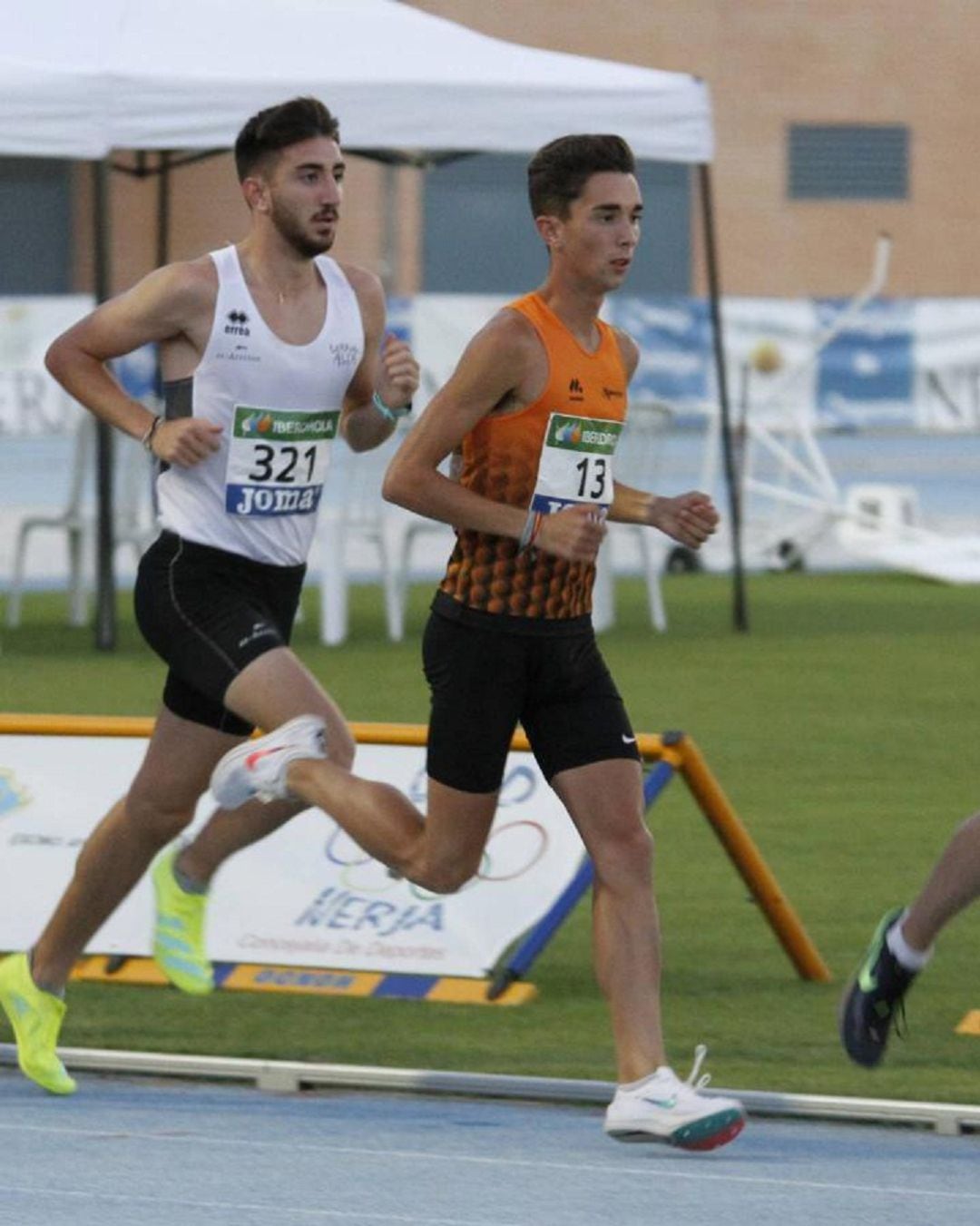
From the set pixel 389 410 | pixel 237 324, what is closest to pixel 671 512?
pixel 389 410

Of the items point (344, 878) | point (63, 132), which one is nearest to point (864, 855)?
point (344, 878)

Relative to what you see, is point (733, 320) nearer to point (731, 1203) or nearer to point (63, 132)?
point (63, 132)

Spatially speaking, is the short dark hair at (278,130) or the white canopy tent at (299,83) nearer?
the short dark hair at (278,130)

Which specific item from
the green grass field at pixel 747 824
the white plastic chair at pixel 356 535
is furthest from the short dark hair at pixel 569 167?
the white plastic chair at pixel 356 535

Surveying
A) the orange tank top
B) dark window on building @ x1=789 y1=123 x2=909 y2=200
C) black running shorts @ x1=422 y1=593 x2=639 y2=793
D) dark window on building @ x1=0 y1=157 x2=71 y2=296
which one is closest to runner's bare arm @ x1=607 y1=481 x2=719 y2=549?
the orange tank top

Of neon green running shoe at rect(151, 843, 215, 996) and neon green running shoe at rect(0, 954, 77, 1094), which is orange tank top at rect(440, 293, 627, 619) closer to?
neon green running shoe at rect(151, 843, 215, 996)

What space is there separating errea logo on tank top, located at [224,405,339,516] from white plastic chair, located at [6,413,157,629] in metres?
9.52

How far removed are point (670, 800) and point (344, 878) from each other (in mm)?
3439

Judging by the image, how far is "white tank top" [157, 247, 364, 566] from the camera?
5.78 m

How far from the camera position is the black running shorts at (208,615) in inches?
222

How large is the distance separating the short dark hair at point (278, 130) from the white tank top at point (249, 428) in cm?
19

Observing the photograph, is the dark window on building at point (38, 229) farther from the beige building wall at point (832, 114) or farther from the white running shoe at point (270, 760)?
the white running shoe at point (270, 760)

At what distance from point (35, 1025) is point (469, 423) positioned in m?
1.48

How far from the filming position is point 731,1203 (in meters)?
4.87
